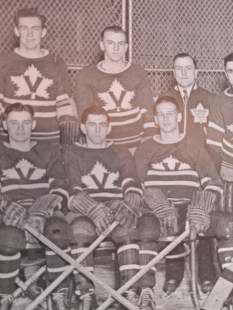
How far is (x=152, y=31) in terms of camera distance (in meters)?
2.72

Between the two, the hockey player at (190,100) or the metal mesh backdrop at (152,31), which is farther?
the metal mesh backdrop at (152,31)

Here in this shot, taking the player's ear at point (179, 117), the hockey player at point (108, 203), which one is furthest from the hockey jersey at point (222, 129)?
the hockey player at point (108, 203)

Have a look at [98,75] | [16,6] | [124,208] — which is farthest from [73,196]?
[16,6]

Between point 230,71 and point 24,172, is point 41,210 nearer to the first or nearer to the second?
point 24,172

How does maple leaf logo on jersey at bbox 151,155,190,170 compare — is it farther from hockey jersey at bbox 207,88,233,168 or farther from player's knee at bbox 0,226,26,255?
player's knee at bbox 0,226,26,255

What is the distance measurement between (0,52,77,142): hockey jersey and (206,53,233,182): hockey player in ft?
Answer: 1.85

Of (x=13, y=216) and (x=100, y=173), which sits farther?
(x=100, y=173)

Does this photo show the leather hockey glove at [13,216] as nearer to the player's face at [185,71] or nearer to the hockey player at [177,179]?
the hockey player at [177,179]

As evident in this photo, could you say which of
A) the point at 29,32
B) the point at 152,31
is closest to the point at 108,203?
the point at 29,32

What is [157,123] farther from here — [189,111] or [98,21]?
[98,21]

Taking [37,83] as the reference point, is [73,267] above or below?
below

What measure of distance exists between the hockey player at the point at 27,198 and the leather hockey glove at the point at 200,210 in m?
0.47

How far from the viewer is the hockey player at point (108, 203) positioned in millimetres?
2037

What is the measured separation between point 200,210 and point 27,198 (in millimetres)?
646
